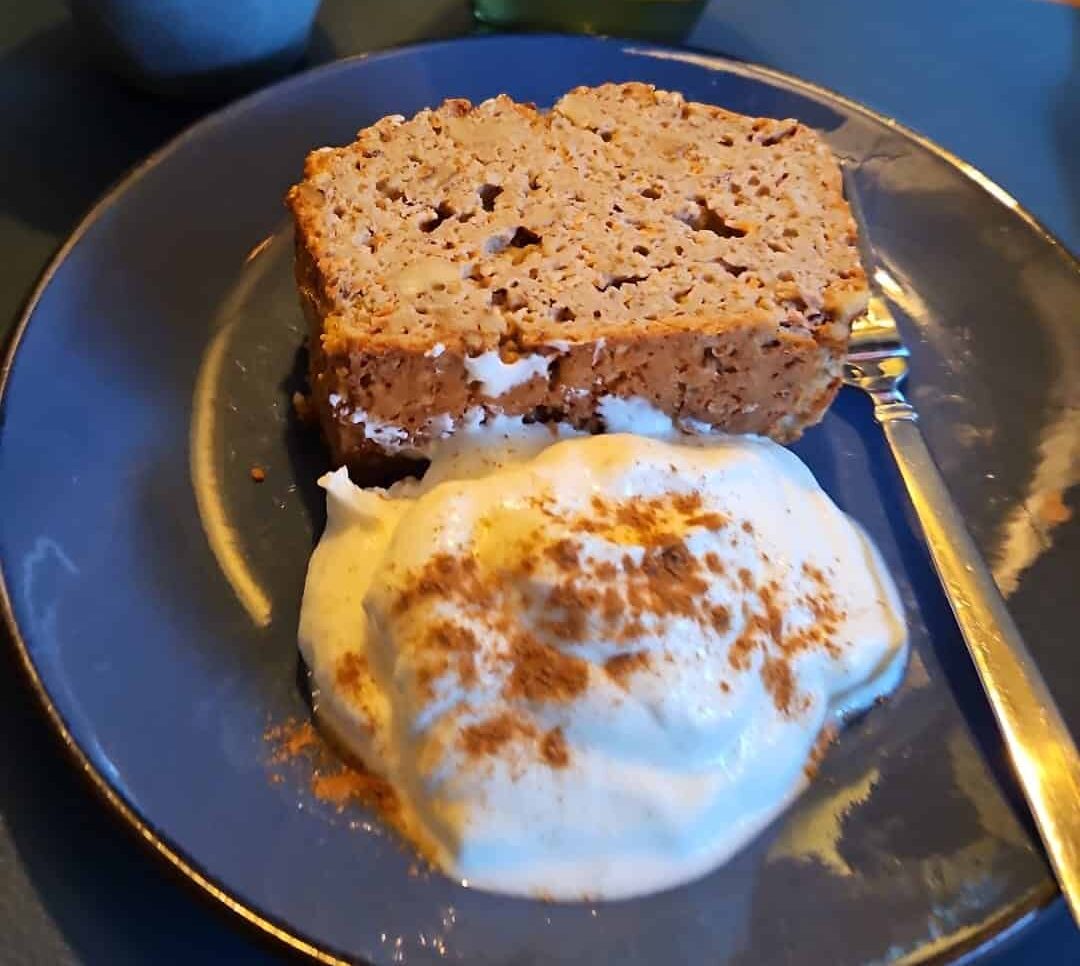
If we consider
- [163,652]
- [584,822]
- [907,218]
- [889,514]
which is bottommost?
[163,652]

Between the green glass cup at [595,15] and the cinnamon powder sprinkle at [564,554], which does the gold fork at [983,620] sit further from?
the green glass cup at [595,15]

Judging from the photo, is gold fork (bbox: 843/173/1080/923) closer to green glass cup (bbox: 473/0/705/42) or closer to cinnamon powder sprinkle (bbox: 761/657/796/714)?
cinnamon powder sprinkle (bbox: 761/657/796/714)

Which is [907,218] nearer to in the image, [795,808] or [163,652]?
[795,808]

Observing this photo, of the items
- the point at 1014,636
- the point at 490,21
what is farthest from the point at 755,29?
the point at 1014,636

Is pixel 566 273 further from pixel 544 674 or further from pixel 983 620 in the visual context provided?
pixel 983 620

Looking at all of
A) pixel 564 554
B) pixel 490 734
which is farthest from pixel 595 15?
pixel 490 734

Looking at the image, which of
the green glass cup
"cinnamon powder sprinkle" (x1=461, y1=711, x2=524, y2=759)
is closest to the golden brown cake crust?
"cinnamon powder sprinkle" (x1=461, y1=711, x2=524, y2=759)
